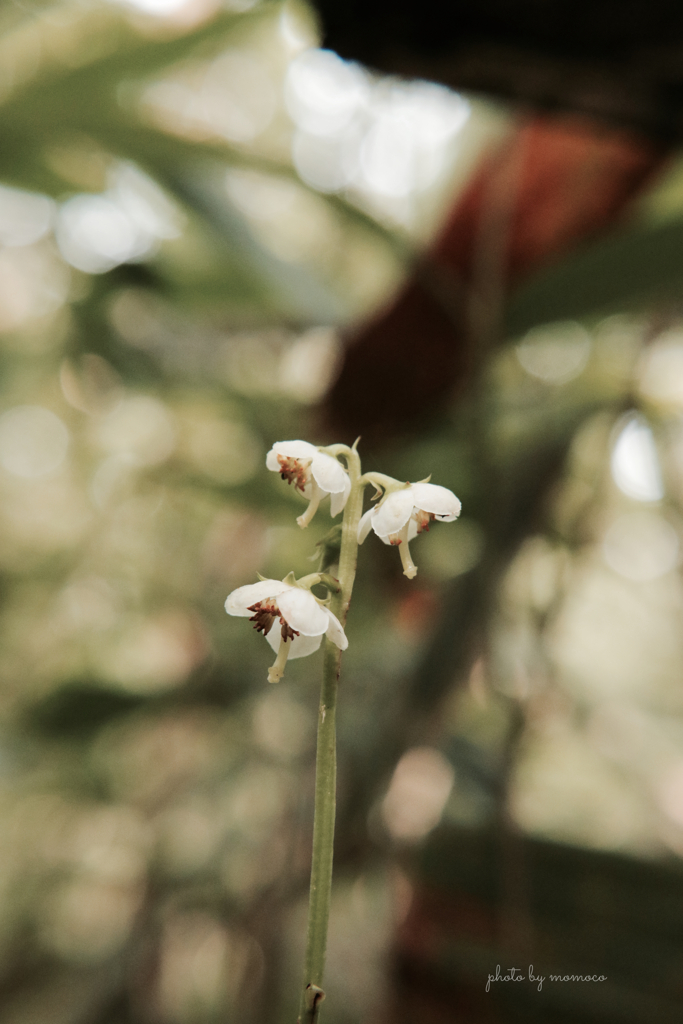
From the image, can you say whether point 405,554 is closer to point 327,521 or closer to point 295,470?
point 295,470

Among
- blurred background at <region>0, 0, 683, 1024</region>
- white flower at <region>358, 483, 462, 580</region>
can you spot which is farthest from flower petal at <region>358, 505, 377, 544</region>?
blurred background at <region>0, 0, 683, 1024</region>

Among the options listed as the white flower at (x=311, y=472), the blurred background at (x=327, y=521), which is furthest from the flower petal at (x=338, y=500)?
the blurred background at (x=327, y=521)

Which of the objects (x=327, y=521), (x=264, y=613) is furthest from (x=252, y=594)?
(x=327, y=521)

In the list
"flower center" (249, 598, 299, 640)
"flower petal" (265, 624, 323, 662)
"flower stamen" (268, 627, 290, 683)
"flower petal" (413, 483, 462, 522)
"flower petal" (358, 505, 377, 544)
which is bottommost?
"flower stamen" (268, 627, 290, 683)

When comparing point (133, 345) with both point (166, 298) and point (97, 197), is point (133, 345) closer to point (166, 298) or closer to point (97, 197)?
point (166, 298)

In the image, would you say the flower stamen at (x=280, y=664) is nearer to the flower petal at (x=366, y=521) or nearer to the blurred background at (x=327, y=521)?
the flower petal at (x=366, y=521)

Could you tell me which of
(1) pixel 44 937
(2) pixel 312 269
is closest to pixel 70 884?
(1) pixel 44 937

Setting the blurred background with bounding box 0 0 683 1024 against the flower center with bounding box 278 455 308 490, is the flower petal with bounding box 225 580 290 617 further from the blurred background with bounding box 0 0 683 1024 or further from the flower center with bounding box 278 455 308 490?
the blurred background with bounding box 0 0 683 1024
